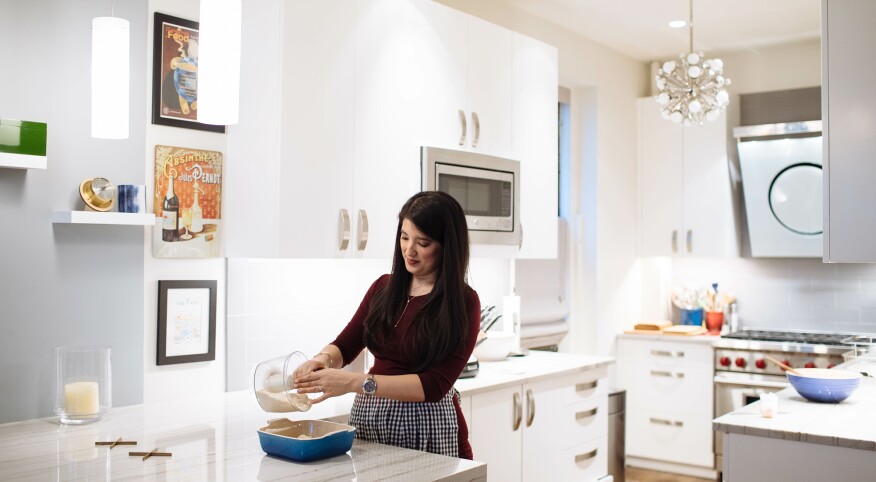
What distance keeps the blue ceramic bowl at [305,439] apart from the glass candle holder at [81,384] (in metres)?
0.66

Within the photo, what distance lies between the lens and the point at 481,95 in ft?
11.4

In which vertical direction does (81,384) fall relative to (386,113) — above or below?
below

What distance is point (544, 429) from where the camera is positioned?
3.40 m

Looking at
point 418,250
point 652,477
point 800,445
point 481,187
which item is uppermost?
point 481,187

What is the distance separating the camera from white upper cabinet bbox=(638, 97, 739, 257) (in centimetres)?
523

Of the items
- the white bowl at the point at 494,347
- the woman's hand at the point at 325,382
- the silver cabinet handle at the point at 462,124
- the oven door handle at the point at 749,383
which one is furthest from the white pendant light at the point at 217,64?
the oven door handle at the point at 749,383

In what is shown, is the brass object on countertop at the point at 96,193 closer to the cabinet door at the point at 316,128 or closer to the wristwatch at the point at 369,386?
the cabinet door at the point at 316,128

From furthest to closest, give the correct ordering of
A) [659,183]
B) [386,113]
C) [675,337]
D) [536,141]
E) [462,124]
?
[659,183]
[675,337]
[536,141]
[462,124]
[386,113]

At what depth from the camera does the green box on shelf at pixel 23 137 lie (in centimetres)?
222

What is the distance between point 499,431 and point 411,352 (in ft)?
3.58

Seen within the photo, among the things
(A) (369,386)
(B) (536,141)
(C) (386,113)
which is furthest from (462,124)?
(A) (369,386)

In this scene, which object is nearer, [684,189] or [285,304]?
[285,304]

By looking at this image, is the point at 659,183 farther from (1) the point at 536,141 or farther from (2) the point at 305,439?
(2) the point at 305,439

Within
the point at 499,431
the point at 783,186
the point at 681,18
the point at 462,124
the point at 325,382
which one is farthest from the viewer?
the point at 783,186
